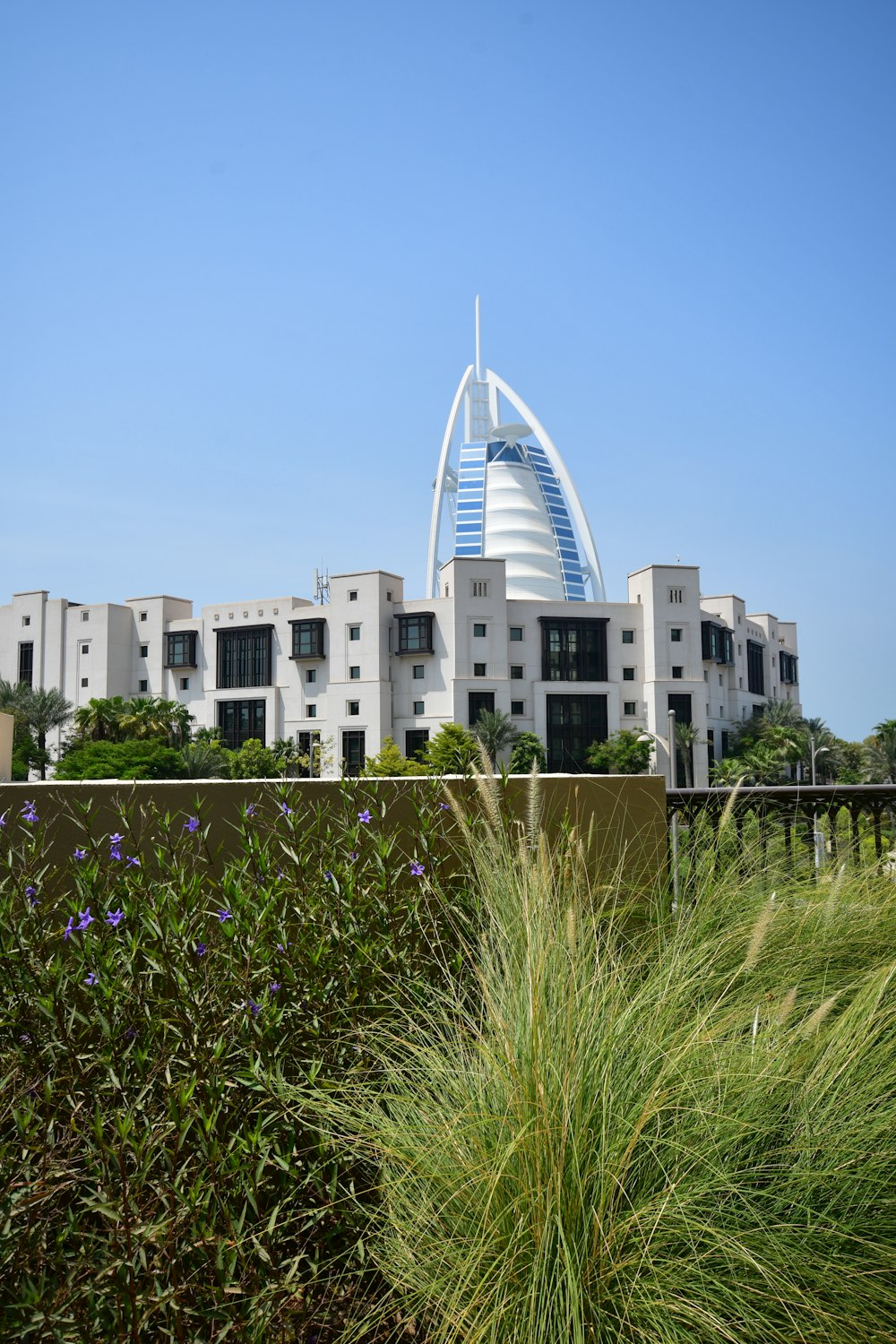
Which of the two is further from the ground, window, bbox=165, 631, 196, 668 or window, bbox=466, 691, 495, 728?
window, bbox=165, 631, 196, 668

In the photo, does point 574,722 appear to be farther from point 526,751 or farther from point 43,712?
point 43,712

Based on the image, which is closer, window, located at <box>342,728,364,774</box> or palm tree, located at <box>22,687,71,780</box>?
window, located at <box>342,728,364,774</box>

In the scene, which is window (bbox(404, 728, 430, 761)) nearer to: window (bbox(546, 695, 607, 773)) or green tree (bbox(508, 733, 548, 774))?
green tree (bbox(508, 733, 548, 774))

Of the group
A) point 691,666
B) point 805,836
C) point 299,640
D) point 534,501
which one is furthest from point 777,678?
point 805,836

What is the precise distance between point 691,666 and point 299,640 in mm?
24943

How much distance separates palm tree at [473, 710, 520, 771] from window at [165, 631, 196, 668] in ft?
69.8

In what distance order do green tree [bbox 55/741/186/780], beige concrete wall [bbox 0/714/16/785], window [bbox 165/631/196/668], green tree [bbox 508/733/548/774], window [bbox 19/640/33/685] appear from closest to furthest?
1. beige concrete wall [bbox 0/714/16/785]
2. green tree [bbox 55/741/186/780]
3. green tree [bbox 508/733/548/774]
4. window [bbox 165/631/196/668]
5. window [bbox 19/640/33/685]

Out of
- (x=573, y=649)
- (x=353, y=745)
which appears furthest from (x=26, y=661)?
(x=573, y=649)

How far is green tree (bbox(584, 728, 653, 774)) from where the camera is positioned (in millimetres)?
56500

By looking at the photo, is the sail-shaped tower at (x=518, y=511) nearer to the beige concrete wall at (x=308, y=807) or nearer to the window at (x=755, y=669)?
the window at (x=755, y=669)

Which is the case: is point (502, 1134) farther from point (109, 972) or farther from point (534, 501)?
point (534, 501)

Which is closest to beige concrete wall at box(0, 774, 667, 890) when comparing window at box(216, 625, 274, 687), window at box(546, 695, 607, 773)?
window at box(546, 695, 607, 773)

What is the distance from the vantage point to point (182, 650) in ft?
224

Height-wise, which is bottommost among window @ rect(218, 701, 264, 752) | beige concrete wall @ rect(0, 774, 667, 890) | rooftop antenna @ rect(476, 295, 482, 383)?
beige concrete wall @ rect(0, 774, 667, 890)
